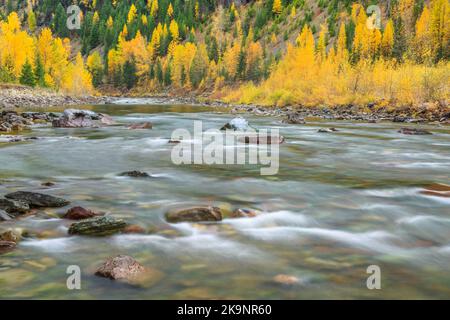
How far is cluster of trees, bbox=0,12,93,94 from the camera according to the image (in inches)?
2731

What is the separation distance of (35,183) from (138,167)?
2.94 metres

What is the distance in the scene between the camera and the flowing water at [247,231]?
4621 mm

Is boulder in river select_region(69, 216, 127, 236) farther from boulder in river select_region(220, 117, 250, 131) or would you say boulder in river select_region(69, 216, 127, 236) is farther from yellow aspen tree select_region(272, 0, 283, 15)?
yellow aspen tree select_region(272, 0, 283, 15)

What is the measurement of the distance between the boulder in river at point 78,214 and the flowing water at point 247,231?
0.53 ft

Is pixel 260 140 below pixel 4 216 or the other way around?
below

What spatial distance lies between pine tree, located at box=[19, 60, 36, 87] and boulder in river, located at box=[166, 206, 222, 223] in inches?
2664

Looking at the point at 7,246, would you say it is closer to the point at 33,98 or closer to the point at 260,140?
the point at 260,140

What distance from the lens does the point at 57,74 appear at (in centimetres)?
8044

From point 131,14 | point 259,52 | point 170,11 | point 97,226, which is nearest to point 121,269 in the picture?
point 97,226

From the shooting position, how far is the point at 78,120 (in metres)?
23.9

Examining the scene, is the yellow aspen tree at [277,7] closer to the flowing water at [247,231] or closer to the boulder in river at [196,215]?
the flowing water at [247,231]

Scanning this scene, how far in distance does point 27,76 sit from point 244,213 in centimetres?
6875

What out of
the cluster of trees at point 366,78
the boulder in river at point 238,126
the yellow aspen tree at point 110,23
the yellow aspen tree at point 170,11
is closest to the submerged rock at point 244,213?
the boulder in river at point 238,126
